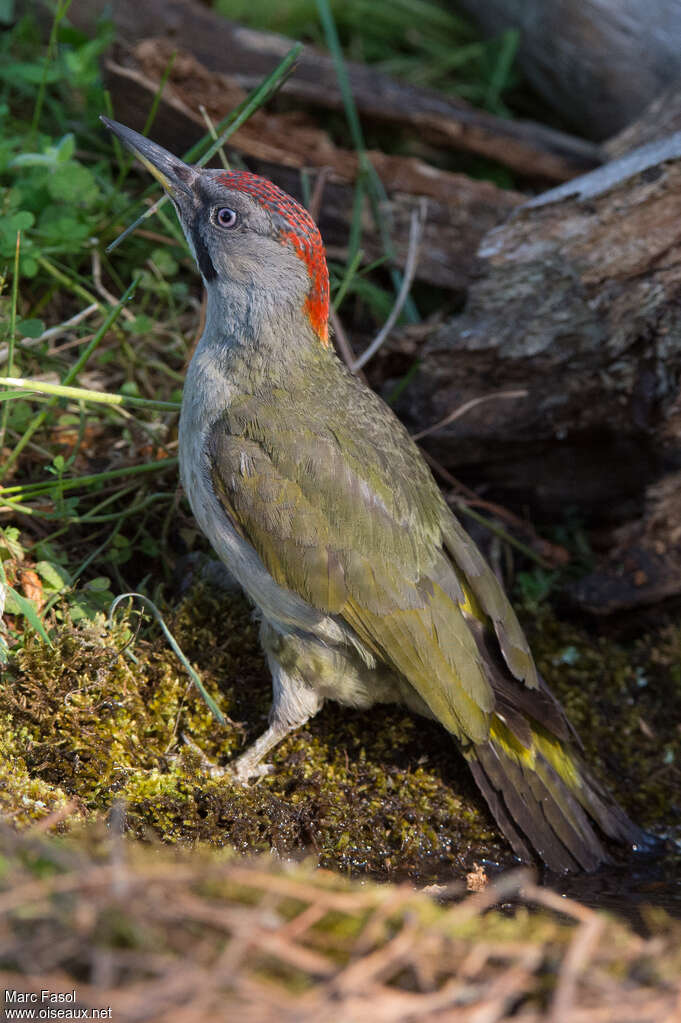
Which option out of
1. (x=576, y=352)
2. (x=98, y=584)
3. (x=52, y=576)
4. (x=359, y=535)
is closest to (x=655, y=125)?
(x=576, y=352)

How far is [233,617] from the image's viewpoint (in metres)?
4.12

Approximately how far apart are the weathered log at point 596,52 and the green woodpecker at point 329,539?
3.00m

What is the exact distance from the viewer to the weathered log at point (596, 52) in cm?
546

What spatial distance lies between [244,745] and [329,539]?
96 cm

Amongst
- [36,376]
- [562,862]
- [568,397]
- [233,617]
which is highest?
[568,397]

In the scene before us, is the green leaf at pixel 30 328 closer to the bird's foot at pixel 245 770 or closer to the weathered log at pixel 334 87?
the bird's foot at pixel 245 770

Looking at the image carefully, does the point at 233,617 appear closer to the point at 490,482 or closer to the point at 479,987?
the point at 490,482

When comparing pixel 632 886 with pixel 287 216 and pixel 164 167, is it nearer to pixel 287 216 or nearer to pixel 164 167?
pixel 287 216

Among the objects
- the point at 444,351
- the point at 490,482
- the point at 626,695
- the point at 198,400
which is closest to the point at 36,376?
the point at 198,400

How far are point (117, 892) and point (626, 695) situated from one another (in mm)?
3140

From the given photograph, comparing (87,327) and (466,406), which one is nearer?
(87,327)

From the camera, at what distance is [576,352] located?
14.4 feet

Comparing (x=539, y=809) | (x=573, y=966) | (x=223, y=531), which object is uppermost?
(x=223, y=531)

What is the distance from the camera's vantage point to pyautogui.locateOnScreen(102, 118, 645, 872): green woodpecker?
3.51m
